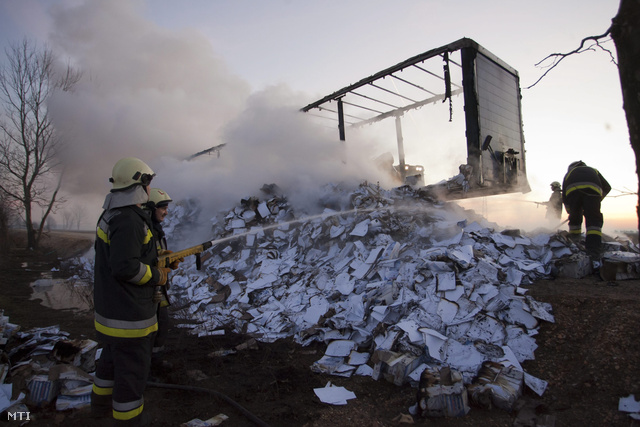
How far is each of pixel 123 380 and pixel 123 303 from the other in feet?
1.49

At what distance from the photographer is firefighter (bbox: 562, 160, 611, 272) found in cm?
496

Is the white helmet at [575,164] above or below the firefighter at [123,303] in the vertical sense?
above

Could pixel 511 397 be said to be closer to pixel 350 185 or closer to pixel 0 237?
pixel 350 185

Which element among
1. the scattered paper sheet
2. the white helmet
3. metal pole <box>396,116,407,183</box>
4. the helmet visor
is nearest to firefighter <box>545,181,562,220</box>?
the white helmet

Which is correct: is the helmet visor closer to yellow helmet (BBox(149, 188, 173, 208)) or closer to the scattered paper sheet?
yellow helmet (BBox(149, 188, 173, 208))

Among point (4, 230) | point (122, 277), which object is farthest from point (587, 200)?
point (4, 230)

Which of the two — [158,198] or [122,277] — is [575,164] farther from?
[122,277]

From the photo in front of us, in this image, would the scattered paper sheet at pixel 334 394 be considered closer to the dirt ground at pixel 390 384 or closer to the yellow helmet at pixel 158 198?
the dirt ground at pixel 390 384

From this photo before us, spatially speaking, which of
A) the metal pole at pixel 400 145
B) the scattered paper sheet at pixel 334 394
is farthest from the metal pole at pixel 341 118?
the scattered paper sheet at pixel 334 394

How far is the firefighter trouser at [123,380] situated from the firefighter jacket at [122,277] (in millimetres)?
78

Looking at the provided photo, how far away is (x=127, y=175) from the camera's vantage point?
2307 millimetres

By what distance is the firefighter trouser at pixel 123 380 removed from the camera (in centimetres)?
206

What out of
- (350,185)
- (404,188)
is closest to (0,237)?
(350,185)

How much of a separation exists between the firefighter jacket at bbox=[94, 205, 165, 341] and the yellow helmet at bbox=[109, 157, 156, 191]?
172mm
